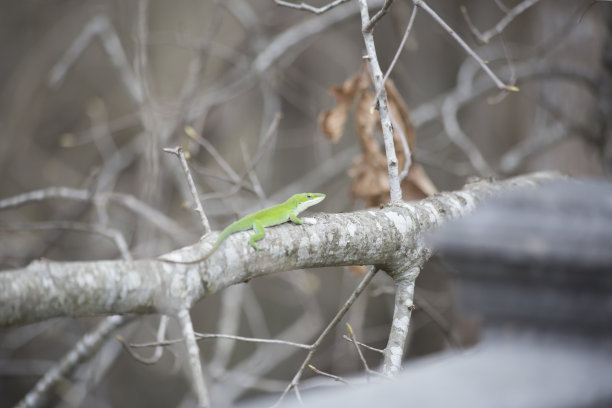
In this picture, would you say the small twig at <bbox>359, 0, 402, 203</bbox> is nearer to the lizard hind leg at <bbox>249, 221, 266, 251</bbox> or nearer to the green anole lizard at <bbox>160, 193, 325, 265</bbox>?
the green anole lizard at <bbox>160, 193, 325, 265</bbox>

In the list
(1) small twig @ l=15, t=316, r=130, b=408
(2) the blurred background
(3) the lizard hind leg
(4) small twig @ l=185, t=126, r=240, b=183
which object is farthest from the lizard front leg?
(2) the blurred background

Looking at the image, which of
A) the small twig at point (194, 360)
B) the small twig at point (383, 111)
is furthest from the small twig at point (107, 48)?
the small twig at point (194, 360)

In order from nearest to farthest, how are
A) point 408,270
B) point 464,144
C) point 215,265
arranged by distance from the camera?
point 215,265 < point 408,270 < point 464,144

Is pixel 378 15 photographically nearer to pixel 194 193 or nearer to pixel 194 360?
pixel 194 193

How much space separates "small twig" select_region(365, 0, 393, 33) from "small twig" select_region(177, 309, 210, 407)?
52.5 inches

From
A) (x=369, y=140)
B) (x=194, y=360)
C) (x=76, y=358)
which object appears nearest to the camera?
(x=194, y=360)

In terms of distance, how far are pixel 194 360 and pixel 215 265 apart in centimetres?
32

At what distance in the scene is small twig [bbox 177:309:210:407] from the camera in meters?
1.33

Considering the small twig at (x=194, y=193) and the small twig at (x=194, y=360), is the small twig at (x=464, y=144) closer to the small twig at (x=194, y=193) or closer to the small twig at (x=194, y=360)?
the small twig at (x=194, y=193)

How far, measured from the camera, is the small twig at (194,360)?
4.36 ft

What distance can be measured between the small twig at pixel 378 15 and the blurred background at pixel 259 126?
2.76 metres

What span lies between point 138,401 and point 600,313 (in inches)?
293

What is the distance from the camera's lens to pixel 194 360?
4.56ft

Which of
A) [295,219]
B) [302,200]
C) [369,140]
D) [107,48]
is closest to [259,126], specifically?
[107,48]
